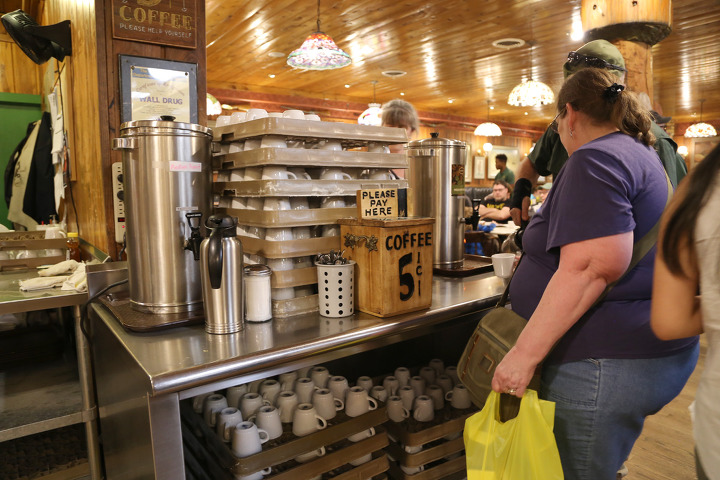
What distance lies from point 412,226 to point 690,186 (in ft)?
2.29

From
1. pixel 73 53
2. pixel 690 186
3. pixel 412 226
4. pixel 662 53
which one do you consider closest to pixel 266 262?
pixel 412 226

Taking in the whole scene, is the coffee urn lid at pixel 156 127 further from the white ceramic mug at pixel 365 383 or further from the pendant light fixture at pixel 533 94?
the pendant light fixture at pixel 533 94

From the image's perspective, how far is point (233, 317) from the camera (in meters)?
1.23

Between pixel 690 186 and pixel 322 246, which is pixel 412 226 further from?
pixel 690 186

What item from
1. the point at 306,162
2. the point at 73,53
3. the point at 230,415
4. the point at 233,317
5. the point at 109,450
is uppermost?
the point at 73,53

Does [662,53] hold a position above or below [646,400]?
above

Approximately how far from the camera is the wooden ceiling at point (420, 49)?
15.5ft

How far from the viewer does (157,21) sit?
1860 millimetres

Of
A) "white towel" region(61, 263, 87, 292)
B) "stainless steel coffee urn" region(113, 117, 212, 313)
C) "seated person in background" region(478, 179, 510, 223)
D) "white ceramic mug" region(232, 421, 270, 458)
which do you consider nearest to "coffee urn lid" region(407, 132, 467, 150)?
"stainless steel coffee urn" region(113, 117, 212, 313)

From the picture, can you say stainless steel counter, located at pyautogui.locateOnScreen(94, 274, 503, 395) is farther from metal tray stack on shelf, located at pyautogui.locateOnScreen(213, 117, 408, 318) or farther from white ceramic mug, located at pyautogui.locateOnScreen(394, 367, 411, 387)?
white ceramic mug, located at pyautogui.locateOnScreen(394, 367, 411, 387)

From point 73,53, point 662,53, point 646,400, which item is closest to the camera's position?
point 646,400

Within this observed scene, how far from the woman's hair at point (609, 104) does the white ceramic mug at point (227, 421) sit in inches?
49.4

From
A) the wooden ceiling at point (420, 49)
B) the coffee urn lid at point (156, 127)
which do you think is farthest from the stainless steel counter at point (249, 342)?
the wooden ceiling at point (420, 49)

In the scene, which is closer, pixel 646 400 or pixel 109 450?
pixel 646 400
